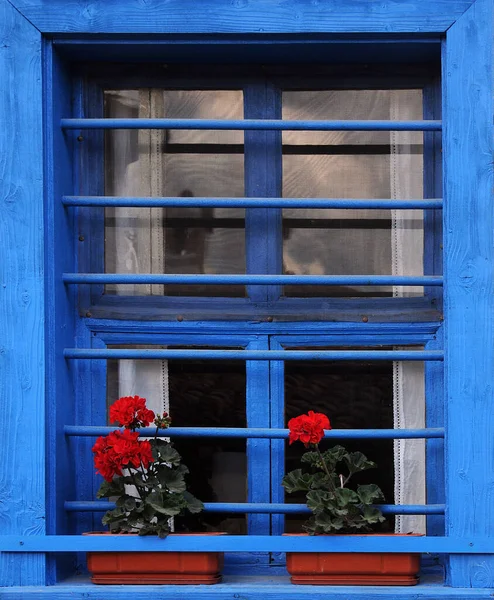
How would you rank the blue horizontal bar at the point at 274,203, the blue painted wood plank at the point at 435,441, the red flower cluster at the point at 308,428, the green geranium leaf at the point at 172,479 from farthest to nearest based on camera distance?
the blue painted wood plank at the point at 435,441 < the blue horizontal bar at the point at 274,203 < the green geranium leaf at the point at 172,479 < the red flower cluster at the point at 308,428

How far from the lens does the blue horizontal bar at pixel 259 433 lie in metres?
3.73

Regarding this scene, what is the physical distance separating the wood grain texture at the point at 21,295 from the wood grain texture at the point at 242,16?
137 millimetres

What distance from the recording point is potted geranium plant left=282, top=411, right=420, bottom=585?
3617 millimetres

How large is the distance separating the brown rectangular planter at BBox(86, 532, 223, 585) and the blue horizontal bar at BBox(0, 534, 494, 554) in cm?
5

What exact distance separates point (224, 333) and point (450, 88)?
4.03 ft

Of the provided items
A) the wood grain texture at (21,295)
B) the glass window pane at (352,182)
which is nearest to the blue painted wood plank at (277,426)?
the glass window pane at (352,182)

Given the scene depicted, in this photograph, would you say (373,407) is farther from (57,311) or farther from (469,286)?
(57,311)

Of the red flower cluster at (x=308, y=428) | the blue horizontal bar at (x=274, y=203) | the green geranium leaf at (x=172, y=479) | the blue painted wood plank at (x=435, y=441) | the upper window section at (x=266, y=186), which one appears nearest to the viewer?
the red flower cluster at (x=308, y=428)

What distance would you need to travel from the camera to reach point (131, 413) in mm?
3662

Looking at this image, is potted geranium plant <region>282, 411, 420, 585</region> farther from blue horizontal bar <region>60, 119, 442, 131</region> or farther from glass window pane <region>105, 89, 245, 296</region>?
blue horizontal bar <region>60, 119, 442, 131</region>

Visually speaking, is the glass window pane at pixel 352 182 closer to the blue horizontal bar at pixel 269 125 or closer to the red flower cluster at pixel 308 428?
the blue horizontal bar at pixel 269 125

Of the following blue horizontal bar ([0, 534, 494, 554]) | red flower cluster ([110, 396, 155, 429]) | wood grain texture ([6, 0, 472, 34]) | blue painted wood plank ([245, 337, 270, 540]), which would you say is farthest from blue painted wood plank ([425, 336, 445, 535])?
wood grain texture ([6, 0, 472, 34])

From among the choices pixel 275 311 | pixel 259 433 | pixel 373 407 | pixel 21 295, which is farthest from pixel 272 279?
pixel 21 295

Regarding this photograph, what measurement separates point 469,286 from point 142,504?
1391mm
